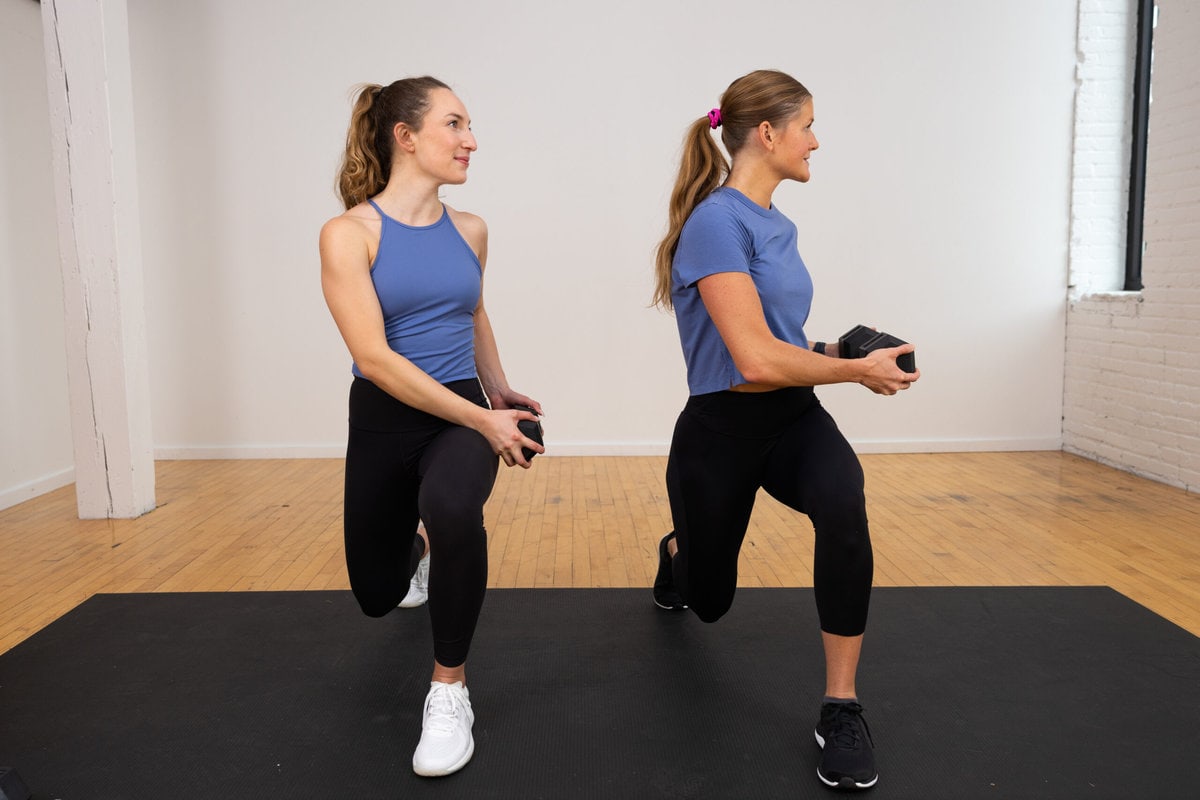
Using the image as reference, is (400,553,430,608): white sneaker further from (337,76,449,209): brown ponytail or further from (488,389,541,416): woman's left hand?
(337,76,449,209): brown ponytail

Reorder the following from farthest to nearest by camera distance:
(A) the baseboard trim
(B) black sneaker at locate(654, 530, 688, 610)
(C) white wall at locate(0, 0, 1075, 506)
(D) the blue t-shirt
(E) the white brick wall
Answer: (C) white wall at locate(0, 0, 1075, 506)
(E) the white brick wall
(A) the baseboard trim
(B) black sneaker at locate(654, 530, 688, 610)
(D) the blue t-shirt

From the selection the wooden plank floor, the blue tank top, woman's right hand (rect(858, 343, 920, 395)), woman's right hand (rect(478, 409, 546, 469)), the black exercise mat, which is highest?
the blue tank top

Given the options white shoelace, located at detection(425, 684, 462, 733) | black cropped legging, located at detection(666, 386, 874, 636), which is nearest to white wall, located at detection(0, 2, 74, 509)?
white shoelace, located at detection(425, 684, 462, 733)

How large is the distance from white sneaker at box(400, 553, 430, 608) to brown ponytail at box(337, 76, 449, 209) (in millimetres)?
1056

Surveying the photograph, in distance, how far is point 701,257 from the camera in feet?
6.51

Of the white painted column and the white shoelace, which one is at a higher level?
the white painted column

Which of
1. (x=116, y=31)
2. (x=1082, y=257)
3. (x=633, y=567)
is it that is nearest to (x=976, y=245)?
(x=1082, y=257)

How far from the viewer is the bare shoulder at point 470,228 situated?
2.25m

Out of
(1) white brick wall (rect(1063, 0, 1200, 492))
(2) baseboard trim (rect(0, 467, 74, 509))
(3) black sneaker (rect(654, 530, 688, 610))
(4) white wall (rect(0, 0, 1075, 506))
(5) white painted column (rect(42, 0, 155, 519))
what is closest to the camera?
(3) black sneaker (rect(654, 530, 688, 610))

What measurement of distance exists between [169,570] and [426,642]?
1146 millimetres

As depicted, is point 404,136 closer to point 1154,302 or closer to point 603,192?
point 603,192

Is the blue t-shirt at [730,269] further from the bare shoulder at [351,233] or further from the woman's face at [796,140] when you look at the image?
the bare shoulder at [351,233]

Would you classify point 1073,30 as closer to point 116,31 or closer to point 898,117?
point 898,117

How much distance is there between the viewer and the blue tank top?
2.05 m
